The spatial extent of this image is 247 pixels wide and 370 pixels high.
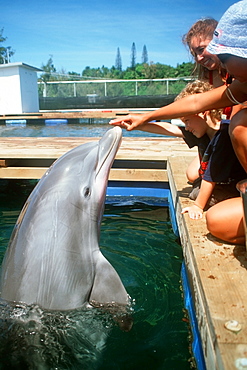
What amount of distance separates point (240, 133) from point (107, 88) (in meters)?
27.1

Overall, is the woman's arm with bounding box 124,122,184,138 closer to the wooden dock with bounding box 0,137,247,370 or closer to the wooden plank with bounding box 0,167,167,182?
the wooden dock with bounding box 0,137,247,370

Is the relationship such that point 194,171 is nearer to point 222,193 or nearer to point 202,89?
point 222,193

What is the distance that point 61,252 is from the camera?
251 centimetres

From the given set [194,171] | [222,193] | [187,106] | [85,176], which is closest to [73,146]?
[194,171]

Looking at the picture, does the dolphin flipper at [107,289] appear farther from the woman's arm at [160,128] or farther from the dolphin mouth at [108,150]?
the woman's arm at [160,128]

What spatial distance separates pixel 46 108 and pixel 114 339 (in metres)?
25.8

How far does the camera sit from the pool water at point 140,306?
235 centimetres

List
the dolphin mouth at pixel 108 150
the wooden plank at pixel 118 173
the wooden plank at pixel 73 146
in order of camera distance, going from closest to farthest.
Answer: the dolphin mouth at pixel 108 150, the wooden plank at pixel 118 173, the wooden plank at pixel 73 146

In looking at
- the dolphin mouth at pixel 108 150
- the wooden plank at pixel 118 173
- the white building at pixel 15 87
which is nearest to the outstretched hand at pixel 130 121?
the dolphin mouth at pixel 108 150

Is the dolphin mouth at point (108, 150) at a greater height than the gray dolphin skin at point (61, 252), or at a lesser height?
greater

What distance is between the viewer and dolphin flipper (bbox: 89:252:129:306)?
248 cm

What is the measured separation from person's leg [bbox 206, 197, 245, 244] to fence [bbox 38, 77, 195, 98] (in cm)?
2548

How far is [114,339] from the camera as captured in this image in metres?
2.51

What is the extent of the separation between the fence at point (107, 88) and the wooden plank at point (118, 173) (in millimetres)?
22470
